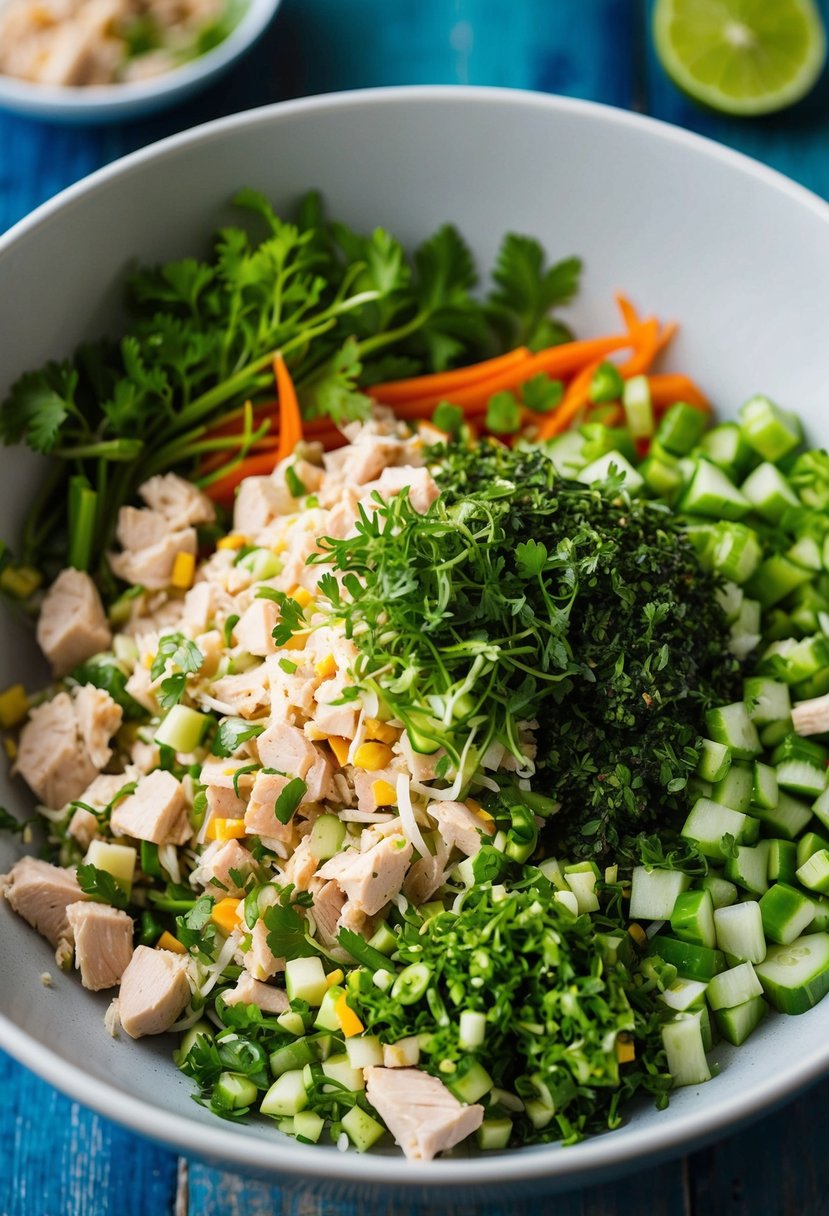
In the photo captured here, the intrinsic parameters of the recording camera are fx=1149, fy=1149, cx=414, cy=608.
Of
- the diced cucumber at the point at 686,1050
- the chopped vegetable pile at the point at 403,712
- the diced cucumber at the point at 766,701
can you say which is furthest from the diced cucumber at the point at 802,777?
the diced cucumber at the point at 686,1050

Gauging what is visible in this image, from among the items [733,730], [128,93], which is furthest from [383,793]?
[128,93]

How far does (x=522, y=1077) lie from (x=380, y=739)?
0.70 m

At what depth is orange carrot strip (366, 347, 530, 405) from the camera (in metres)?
3.11

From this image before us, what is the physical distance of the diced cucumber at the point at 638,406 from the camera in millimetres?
3043

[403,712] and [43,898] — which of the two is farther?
[43,898]

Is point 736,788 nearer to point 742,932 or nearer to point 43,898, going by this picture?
point 742,932

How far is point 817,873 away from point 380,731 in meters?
0.99

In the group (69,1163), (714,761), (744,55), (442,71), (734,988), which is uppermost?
(442,71)

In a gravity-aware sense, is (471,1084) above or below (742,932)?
above

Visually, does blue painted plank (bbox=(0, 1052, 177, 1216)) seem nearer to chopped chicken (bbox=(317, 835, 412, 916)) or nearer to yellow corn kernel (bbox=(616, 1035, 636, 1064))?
chopped chicken (bbox=(317, 835, 412, 916))

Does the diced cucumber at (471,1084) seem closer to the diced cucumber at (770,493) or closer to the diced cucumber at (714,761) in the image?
the diced cucumber at (714,761)

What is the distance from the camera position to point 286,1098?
7.31 ft

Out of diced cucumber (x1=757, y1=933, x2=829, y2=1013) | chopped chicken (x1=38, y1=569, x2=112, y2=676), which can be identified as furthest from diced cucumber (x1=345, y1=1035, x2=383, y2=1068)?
chopped chicken (x1=38, y1=569, x2=112, y2=676)

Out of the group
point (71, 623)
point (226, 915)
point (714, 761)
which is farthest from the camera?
point (71, 623)
